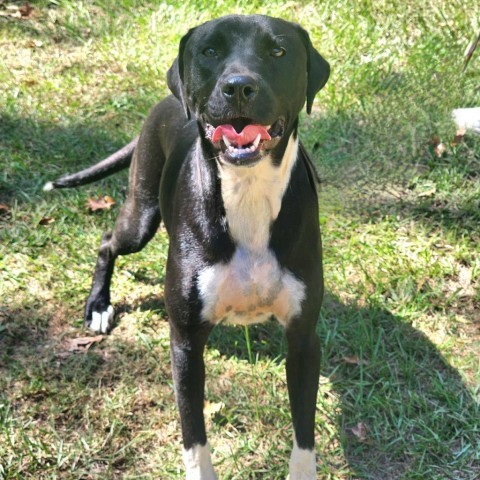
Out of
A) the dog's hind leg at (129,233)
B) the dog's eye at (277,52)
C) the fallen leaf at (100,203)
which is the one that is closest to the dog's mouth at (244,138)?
the dog's eye at (277,52)

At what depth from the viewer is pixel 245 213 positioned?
3.27 meters

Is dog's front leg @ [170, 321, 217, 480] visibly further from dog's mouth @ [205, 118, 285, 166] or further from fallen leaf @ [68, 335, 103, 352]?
fallen leaf @ [68, 335, 103, 352]

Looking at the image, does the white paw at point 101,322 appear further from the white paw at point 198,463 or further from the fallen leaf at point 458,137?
the fallen leaf at point 458,137

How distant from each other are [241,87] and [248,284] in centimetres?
79

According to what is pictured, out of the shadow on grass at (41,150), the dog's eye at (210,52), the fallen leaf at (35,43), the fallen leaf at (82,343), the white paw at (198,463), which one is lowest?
the fallen leaf at (82,343)

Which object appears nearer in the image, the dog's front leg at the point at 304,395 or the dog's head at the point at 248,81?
the dog's head at the point at 248,81

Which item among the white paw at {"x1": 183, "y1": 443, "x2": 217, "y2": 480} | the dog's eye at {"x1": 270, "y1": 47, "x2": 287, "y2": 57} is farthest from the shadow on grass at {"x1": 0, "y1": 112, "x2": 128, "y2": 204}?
the dog's eye at {"x1": 270, "y1": 47, "x2": 287, "y2": 57}

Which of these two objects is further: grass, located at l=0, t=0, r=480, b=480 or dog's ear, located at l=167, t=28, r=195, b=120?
grass, located at l=0, t=0, r=480, b=480

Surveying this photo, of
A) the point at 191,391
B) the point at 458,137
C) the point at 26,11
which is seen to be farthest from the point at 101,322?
the point at 26,11

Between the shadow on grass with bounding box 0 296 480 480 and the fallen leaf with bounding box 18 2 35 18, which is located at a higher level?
the fallen leaf with bounding box 18 2 35 18

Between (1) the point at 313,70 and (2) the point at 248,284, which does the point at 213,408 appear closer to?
(2) the point at 248,284

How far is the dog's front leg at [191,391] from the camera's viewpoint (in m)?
3.38

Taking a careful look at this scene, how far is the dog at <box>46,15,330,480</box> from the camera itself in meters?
3.08

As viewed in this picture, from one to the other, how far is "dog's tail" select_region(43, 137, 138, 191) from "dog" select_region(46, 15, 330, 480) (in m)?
1.26
